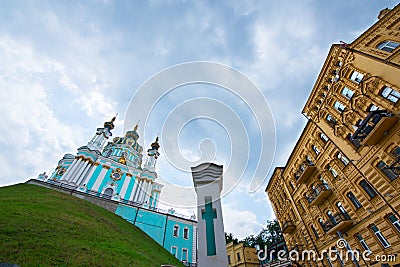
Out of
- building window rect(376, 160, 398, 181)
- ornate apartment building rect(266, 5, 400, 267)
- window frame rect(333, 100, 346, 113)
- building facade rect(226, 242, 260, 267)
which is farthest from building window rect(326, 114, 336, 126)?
building facade rect(226, 242, 260, 267)

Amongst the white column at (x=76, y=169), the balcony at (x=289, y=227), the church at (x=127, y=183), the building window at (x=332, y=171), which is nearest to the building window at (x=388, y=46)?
the building window at (x=332, y=171)

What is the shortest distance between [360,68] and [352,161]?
6.93 meters

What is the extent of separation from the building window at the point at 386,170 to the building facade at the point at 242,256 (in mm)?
24980

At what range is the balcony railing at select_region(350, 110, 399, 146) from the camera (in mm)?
11508

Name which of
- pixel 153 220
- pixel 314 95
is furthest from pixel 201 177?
pixel 153 220

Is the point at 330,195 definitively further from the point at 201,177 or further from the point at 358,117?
the point at 201,177

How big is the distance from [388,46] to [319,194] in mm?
12137

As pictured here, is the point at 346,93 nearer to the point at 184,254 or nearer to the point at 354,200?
the point at 354,200

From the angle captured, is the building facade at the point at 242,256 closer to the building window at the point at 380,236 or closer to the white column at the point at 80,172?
the building window at the point at 380,236

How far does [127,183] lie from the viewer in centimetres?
4406

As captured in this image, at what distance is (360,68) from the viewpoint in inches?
566

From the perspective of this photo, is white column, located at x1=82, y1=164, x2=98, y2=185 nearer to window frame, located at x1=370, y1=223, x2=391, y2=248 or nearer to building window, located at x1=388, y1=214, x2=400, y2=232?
window frame, located at x1=370, y1=223, x2=391, y2=248

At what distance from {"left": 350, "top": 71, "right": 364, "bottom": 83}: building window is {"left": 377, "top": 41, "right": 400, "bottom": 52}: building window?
78.1 inches

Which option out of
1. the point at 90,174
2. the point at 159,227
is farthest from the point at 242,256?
the point at 90,174
